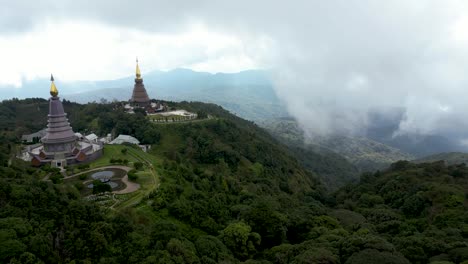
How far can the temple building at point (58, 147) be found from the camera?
41875 millimetres

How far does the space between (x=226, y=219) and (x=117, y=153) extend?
816 inches

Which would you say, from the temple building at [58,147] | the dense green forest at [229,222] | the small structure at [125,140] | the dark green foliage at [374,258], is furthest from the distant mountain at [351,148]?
the dark green foliage at [374,258]

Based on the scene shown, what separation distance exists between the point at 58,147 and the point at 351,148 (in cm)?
16130

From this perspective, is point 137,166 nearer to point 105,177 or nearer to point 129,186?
point 105,177

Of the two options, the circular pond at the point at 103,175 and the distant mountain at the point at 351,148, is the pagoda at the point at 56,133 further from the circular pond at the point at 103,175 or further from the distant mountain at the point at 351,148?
the distant mountain at the point at 351,148

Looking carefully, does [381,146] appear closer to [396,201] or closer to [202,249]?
[396,201]

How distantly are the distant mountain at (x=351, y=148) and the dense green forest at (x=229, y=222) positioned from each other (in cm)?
9898

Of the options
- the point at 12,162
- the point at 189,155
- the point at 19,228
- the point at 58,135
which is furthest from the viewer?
the point at 189,155

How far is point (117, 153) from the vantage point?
4559 cm

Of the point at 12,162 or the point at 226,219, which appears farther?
the point at 12,162

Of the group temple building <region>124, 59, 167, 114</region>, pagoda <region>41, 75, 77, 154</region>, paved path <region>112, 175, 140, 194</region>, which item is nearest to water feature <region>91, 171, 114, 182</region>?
paved path <region>112, 175, 140, 194</region>

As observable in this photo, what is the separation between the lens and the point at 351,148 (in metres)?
181

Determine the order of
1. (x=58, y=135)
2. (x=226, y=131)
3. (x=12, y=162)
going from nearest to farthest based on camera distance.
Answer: (x=12, y=162), (x=58, y=135), (x=226, y=131)

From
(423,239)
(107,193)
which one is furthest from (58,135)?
(423,239)
